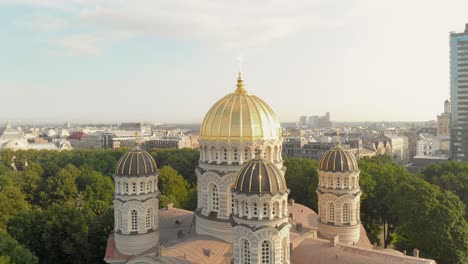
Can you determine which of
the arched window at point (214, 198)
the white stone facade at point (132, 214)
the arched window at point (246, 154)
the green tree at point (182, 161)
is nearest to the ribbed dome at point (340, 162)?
the arched window at point (246, 154)

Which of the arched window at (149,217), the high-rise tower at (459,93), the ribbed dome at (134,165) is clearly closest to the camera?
the ribbed dome at (134,165)

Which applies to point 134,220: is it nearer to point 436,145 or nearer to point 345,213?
point 345,213

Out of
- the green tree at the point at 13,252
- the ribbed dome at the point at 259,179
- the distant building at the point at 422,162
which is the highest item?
the ribbed dome at the point at 259,179

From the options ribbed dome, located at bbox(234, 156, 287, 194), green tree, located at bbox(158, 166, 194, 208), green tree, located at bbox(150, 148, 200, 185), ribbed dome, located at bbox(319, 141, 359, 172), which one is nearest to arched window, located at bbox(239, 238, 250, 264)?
ribbed dome, located at bbox(234, 156, 287, 194)

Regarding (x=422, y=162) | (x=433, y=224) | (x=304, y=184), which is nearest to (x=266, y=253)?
(x=433, y=224)

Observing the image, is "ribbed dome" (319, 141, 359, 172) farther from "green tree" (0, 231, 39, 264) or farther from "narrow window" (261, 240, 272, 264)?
"green tree" (0, 231, 39, 264)

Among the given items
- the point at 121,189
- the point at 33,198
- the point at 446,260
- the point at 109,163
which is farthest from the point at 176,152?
the point at 446,260

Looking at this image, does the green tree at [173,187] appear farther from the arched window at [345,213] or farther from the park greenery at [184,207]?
the arched window at [345,213]
